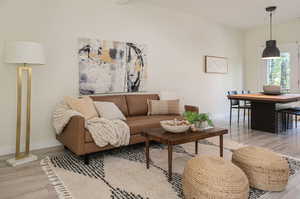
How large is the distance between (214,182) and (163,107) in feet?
7.77

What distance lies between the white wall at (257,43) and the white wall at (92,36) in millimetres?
1175

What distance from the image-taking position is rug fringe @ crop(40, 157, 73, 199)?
80.0 inches

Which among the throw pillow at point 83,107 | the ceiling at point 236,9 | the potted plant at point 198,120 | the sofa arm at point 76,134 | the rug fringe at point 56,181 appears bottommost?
the rug fringe at point 56,181

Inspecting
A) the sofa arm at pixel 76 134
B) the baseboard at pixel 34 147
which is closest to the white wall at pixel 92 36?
the baseboard at pixel 34 147

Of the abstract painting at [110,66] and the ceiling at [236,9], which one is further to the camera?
the ceiling at [236,9]

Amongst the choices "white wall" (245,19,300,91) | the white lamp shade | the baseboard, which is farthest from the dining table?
the white lamp shade

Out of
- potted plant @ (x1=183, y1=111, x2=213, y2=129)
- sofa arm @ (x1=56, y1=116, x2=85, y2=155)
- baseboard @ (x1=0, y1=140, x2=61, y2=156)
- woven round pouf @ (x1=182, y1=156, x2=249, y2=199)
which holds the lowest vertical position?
baseboard @ (x1=0, y1=140, x2=61, y2=156)

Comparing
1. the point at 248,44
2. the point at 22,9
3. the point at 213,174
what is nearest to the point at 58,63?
the point at 22,9

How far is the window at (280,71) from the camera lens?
6.06 meters

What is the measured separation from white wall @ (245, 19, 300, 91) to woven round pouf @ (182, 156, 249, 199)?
556 cm

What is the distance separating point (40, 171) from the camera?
2.58 meters

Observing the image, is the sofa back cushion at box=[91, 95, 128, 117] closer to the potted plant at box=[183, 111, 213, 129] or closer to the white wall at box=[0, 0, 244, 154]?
the white wall at box=[0, 0, 244, 154]

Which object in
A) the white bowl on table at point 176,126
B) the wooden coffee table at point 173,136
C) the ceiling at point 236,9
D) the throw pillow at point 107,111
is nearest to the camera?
the wooden coffee table at point 173,136

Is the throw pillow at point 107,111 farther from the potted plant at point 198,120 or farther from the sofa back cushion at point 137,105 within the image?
the potted plant at point 198,120
